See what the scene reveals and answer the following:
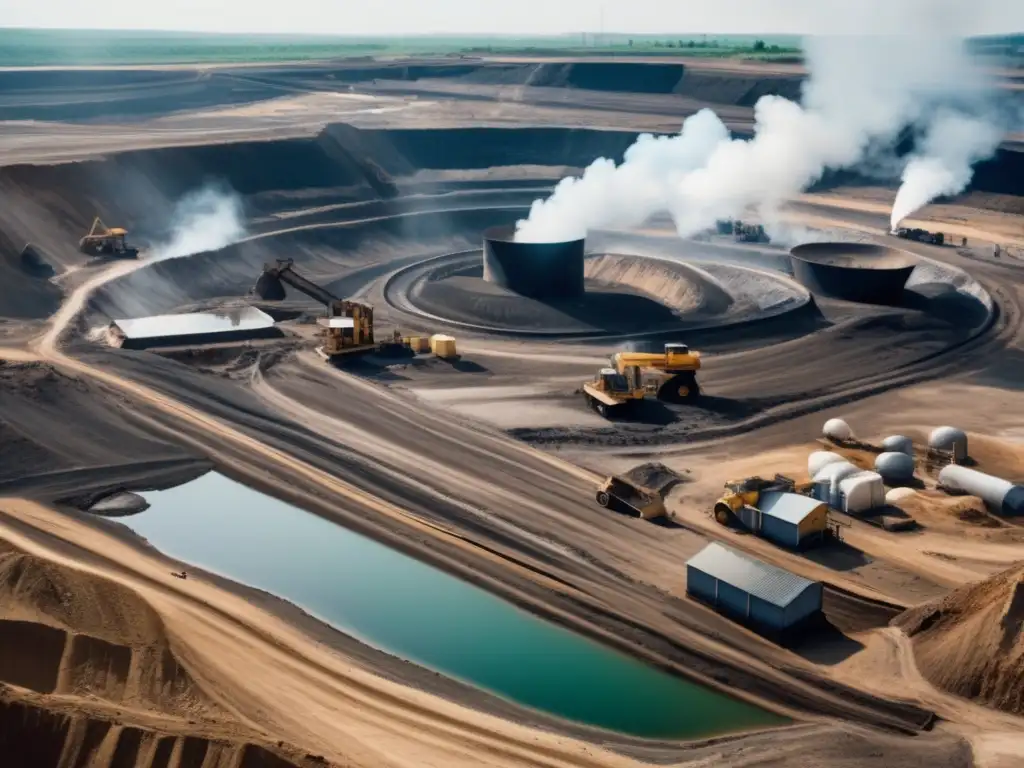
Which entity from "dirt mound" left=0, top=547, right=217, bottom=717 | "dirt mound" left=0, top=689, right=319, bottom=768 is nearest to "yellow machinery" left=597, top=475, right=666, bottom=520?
"dirt mound" left=0, top=547, right=217, bottom=717

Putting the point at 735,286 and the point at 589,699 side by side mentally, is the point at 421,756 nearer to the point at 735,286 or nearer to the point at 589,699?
the point at 589,699

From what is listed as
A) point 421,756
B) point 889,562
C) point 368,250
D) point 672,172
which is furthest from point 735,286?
point 421,756

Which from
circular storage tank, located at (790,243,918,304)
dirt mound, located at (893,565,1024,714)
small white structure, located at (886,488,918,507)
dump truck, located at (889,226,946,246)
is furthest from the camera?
dump truck, located at (889,226,946,246)

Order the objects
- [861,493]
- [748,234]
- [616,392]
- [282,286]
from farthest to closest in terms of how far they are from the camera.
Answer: [748,234] → [282,286] → [616,392] → [861,493]

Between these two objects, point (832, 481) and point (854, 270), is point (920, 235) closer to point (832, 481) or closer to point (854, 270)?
point (854, 270)

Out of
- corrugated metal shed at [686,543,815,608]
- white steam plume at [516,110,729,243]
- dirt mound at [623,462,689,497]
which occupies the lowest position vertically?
dirt mound at [623,462,689,497]

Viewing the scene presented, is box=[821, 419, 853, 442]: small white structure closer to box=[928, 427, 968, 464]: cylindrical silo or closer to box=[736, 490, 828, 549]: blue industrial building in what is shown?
box=[928, 427, 968, 464]: cylindrical silo

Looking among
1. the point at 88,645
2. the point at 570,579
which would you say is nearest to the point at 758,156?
the point at 570,579

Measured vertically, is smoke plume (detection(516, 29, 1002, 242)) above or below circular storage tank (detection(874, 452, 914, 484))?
above
